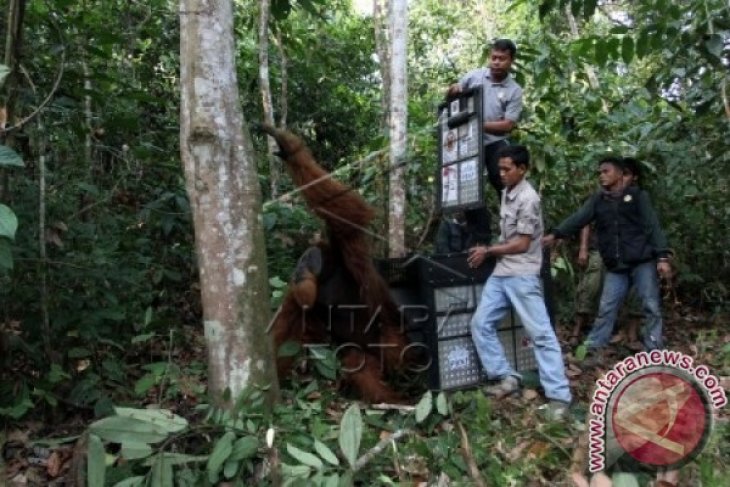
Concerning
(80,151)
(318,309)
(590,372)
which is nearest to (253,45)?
(80,151)

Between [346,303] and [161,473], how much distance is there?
1866 mm

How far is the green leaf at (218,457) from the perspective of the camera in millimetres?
2482

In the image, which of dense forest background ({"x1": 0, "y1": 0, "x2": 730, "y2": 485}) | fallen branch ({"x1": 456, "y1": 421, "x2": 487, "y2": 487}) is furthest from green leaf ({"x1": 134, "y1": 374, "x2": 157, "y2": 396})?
fallen branch ({"x1": 456, "y1": 421, "x2": 487, "y2": 487})

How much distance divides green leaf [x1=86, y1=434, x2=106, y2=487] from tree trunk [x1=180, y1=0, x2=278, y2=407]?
0.53 meters

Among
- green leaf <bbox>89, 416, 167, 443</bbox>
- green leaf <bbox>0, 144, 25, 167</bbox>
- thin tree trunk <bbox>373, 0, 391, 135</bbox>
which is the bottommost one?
green leaf <bbox>89, 416, 167, 443</bbox>

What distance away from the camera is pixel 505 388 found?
144 inches

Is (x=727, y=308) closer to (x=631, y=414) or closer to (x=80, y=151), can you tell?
(x=631, y=414)

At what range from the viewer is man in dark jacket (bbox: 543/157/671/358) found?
466 centimetres

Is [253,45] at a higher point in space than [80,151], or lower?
higher

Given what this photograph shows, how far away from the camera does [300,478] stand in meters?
2.43

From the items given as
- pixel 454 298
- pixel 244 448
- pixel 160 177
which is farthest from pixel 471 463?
pixel 160 177

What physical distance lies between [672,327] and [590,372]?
1.67 m

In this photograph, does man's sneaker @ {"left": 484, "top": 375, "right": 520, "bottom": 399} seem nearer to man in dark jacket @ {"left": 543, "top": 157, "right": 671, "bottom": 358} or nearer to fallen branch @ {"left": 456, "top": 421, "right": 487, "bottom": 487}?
fallen branch @ {"left": 456, "top": 421, "right": 487, "bottom": 487}
